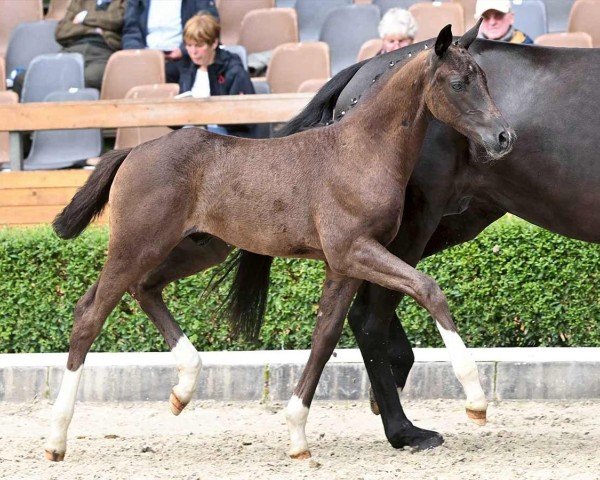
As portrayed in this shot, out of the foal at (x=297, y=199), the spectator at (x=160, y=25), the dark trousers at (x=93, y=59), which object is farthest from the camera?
the dark trousers at (x=93, y=59)

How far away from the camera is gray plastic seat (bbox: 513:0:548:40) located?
9016 mm

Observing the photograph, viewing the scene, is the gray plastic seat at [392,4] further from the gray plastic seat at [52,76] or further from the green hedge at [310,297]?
the green hedge at [310,297]

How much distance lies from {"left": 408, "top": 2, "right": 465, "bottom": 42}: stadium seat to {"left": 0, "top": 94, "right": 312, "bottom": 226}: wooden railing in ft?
6.00

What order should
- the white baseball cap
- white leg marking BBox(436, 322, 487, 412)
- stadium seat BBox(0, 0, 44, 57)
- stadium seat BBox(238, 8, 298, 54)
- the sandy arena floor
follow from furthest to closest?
stadium seat BBox(0, 0, 44, 57)
stadium seat BBox(238, 8, 298, 54)
the white baseball cap
the sandy arena floor
white leg marking BBox(436, 322, 487, 412)

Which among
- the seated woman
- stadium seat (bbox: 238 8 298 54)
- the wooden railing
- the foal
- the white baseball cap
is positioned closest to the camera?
the foal

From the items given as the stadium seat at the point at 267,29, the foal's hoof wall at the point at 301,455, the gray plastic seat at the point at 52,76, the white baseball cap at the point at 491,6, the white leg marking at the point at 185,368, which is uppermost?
the stadium seat at the point at 267,29

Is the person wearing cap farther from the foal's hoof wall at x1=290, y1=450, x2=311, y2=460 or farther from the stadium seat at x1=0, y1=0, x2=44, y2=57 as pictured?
the stadium seat at x1=0, y1=0, x2=44, y2=57

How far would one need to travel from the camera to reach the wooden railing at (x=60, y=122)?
752 centimetres

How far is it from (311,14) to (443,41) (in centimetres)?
634

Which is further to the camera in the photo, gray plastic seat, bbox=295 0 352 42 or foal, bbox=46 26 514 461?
gray plastic seat, bbox=295 0 352 42

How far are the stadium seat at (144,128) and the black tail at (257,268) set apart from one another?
340cm

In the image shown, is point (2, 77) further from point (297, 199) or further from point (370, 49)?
point (297, 199)

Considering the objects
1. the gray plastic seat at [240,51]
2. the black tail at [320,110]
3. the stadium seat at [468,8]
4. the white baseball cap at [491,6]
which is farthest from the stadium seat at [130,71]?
the black tail at [320,110]

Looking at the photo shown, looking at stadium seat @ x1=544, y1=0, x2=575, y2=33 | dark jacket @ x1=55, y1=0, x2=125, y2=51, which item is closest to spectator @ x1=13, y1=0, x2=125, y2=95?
dark jacket @ x1=55, y1=0, x2=125, y2=51
